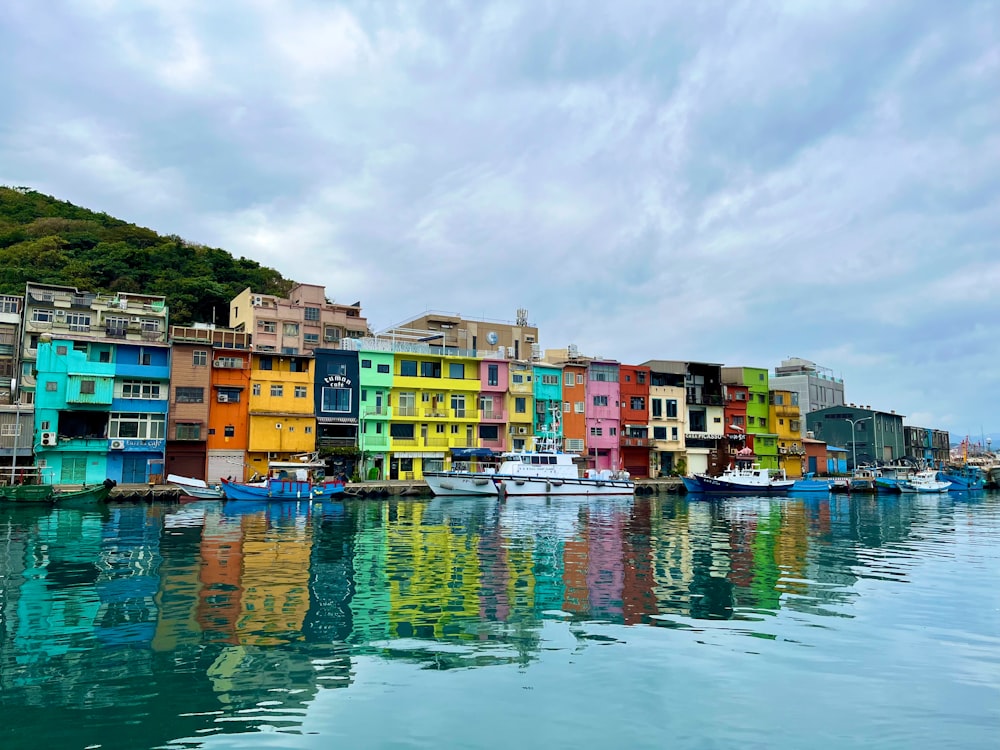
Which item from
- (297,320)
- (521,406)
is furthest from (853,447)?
(297,320)

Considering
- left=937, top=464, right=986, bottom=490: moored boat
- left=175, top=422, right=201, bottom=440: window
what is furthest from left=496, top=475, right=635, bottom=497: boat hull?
left=937, top=464, right=986, bottom=490: moored boat

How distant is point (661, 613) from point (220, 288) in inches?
2655

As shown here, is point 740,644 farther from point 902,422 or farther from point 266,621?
point 902,422

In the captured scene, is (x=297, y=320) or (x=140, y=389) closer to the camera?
(x=140, y=389)

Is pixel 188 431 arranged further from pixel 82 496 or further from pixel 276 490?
pixel 82 496

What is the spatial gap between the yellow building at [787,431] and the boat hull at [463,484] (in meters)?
41.7

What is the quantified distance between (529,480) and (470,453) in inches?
345

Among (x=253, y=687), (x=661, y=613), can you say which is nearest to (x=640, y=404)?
(x=661, y=613)

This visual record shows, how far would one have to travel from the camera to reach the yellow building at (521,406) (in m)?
63.6

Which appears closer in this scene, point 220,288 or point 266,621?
point 266,621

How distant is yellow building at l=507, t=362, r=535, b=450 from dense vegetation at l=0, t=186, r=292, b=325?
31.4 m

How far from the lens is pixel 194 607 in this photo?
14102mm

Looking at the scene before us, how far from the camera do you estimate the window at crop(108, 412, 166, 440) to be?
48.9m

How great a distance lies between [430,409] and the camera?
59.8 meters
